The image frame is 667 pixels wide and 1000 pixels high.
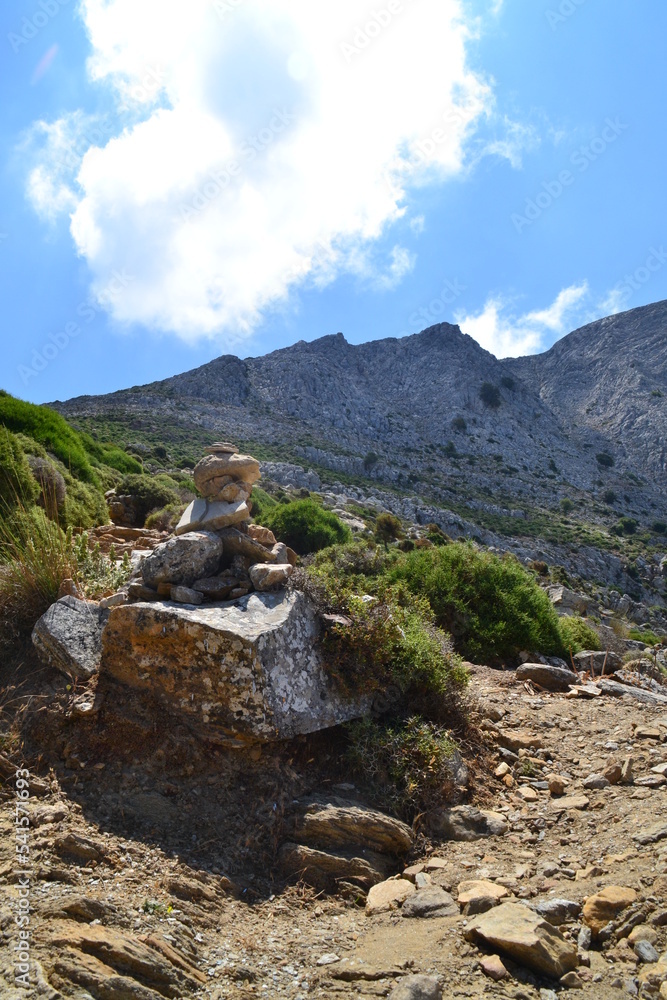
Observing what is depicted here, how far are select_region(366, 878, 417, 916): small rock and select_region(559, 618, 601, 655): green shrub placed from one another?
6342mm

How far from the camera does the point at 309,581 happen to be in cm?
497

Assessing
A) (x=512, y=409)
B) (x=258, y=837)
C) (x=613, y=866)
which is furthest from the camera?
(x=512, y=409)

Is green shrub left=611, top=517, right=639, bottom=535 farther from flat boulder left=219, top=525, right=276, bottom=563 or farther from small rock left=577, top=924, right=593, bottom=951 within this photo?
small rock left=577, top=924, right=593, bottom=951

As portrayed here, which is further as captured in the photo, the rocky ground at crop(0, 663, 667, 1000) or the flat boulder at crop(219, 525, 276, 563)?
the flat boulder at crop(219, 525, 276, 563)

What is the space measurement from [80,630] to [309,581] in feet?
6.08

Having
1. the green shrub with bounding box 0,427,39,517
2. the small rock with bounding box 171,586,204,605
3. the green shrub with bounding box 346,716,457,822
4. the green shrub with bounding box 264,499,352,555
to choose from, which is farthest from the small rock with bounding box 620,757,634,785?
the green shrub with bounding box 264,499,352,555

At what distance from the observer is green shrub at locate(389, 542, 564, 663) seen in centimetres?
842

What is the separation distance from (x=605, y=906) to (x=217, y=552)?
3.63 metres

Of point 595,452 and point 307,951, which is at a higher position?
point 595,452

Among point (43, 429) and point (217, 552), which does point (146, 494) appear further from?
point (217, 552)

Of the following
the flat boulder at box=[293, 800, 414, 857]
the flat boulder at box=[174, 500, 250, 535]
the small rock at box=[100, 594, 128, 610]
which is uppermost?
the flat boulder at box=[174, 500, 250, 535]

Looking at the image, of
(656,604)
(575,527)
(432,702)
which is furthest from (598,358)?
(432,702)

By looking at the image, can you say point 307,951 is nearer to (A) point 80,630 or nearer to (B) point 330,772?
(B) point 330,772

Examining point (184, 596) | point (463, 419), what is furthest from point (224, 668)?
point (463, 419)
